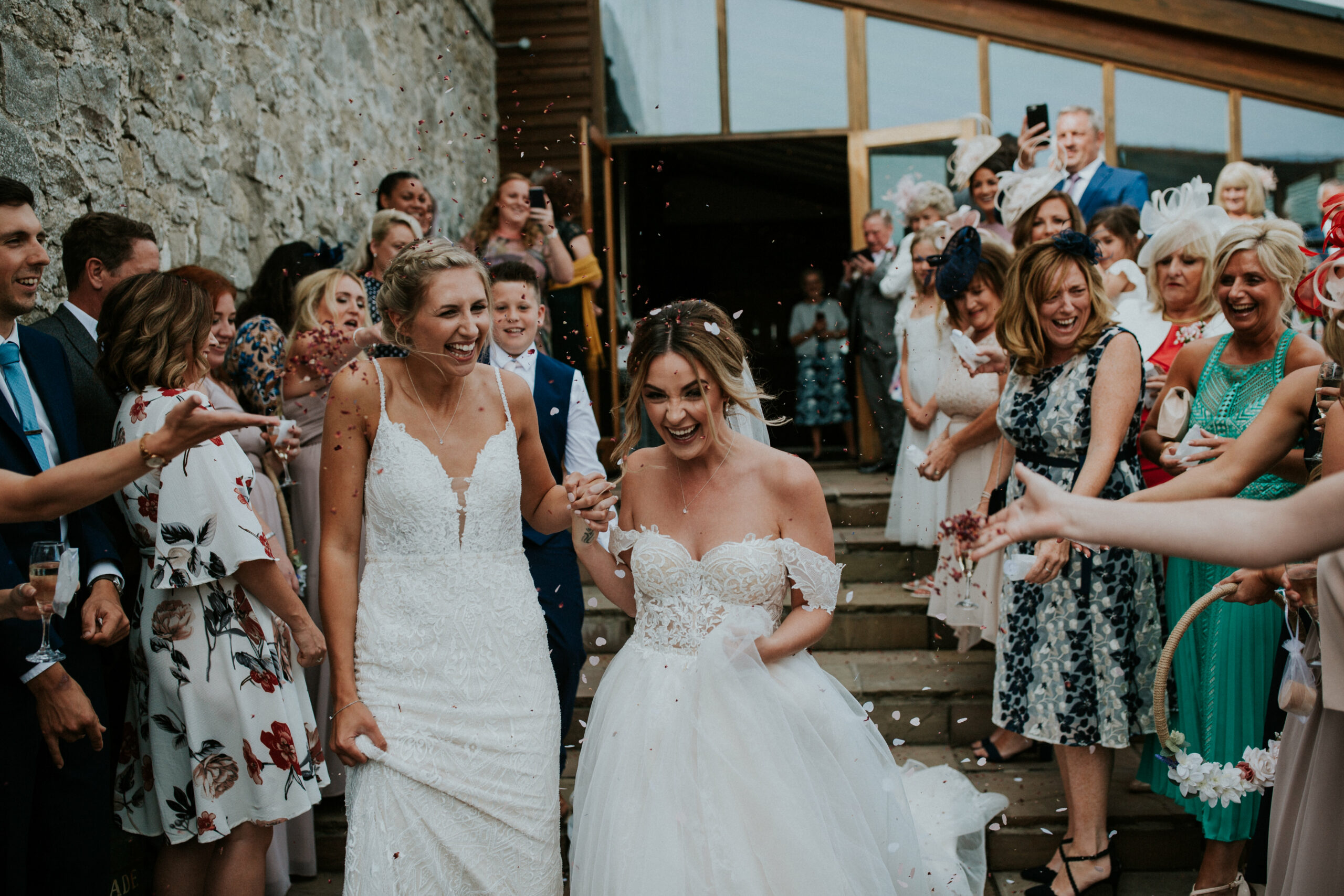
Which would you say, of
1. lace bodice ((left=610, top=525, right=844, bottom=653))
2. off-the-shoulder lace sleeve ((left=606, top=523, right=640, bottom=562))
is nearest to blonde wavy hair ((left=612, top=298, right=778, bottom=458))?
off-the-shoulder lace sleeve ((left=606, top=523, right=640, bottom=562))

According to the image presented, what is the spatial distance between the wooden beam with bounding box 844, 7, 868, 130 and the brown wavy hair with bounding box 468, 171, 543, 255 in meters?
4.82

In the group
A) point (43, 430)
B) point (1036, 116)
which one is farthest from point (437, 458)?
point (1036, 116)

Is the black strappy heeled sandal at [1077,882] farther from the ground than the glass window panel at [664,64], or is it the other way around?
the glass window panel at [664,64]

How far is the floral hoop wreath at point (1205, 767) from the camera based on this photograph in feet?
9.33

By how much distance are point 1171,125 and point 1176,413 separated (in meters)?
6.61

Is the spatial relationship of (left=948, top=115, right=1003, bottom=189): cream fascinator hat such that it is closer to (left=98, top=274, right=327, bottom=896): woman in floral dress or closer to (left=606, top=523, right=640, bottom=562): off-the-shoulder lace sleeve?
(left=606, top=523, right=640, bottom=562): off-the-shoulder lace sleeve

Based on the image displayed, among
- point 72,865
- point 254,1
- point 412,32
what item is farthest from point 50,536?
point 412,32

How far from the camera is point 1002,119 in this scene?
8750 millimetres

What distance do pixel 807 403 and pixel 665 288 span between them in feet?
15.7

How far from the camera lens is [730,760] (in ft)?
7.39

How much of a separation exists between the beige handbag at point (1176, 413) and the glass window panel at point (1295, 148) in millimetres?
6509

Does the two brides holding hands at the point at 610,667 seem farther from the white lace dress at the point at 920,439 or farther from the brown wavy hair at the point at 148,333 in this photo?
the white lace dress at the point at 920,439

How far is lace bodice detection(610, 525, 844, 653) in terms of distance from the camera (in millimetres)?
2445

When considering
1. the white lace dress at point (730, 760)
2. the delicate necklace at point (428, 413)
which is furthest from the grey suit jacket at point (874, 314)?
the delicate necklace at point (428, 413)
